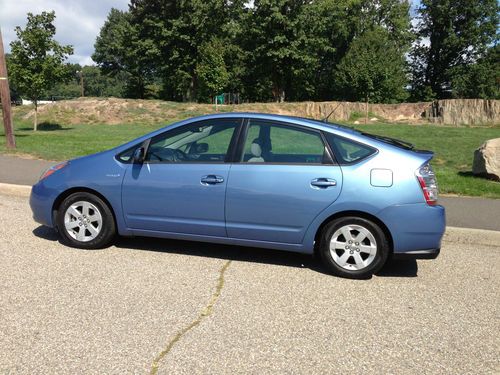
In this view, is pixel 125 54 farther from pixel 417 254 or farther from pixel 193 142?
pixel 417 254

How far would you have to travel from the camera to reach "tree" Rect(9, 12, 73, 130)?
74.7 ft

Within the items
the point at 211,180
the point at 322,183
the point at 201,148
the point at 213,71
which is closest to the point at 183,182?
the point at 211,180

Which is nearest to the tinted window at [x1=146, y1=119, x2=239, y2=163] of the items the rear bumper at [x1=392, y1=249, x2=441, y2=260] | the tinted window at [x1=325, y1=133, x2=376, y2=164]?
the tinted window at [x1=325, y1=133, x2=376, y2=164]

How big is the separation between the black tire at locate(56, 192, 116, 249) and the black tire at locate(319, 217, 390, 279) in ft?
7.48

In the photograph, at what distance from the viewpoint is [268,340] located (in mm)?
3309

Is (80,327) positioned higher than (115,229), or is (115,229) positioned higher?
(115,229)

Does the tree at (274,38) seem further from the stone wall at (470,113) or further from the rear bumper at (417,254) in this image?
the rear bumper at (417,254)

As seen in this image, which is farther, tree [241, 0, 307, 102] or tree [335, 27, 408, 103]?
tree [335, 27, 408, 103]

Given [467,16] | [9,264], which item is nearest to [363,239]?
[9,264]

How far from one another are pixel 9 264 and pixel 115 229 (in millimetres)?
1063

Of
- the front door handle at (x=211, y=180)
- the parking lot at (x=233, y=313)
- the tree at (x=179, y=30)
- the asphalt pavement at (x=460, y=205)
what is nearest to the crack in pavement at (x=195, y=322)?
the parking lot at (x=233, y=313)

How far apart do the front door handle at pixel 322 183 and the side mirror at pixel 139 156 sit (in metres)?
1.80

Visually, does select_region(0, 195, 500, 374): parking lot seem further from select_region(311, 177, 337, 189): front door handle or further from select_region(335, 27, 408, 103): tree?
select_region(335, 27, 408, 103): tree

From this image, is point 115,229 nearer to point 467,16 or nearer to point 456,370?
point 456,370
